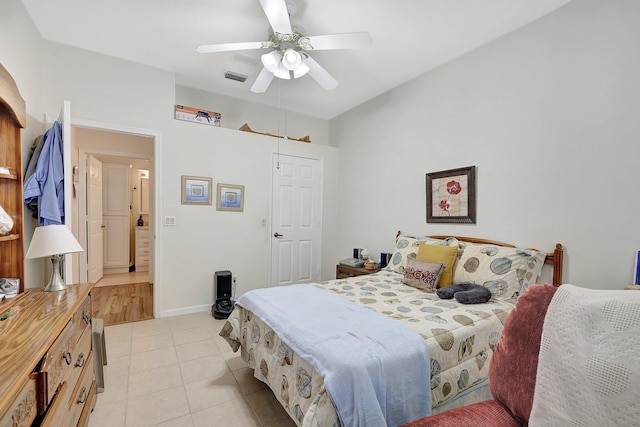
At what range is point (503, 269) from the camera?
2.27 meters

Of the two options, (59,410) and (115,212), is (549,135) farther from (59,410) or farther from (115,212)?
(115,212)

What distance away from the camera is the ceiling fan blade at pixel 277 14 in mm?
1821

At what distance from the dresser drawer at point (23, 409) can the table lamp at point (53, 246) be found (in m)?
0.90

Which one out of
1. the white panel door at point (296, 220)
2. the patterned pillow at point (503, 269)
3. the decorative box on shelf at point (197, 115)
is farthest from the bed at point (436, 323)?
the decorative box on shelf at point (197, 115)

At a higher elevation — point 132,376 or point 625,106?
point 625,106

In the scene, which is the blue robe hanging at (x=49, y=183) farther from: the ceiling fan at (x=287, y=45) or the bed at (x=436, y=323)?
the bed at (x=436, y=323)

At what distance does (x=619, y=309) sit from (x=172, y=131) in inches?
151

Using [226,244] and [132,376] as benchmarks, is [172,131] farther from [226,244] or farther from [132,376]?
[132,376]

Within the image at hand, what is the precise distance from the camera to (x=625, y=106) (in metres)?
1.91

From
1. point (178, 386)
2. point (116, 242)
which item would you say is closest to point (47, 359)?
point (178, 386)

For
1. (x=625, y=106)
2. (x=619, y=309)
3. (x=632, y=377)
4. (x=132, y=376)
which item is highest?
(x=625, y=106)

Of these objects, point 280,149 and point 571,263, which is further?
point 280,149

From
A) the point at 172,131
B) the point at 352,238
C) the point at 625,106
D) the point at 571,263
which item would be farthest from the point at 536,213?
the point at 172,131

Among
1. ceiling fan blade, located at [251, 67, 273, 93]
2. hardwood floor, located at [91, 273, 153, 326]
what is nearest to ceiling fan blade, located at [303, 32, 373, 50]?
ceiling fan blade, located at [251, 67, 273, 93]
